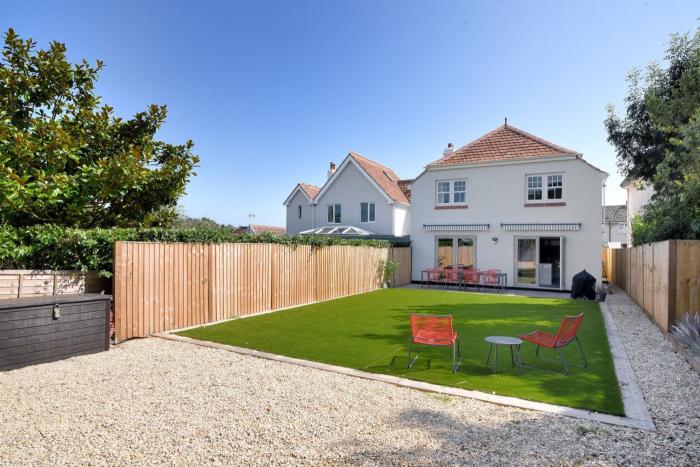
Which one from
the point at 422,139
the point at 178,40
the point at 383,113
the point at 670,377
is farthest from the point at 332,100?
the point at 670,377

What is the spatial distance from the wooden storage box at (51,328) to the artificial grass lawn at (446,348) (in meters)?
2.05

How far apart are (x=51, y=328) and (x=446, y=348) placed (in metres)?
7.44

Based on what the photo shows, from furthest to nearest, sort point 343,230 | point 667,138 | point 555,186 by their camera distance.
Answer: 1. point 343,230
2. point 555,186
3. point 667,138

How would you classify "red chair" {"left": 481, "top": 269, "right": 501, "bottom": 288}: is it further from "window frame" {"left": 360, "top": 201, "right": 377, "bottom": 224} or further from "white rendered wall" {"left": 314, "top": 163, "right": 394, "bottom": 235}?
"window frame" {"left": 360, "top": 201, "right": 377, "bottom": 224}

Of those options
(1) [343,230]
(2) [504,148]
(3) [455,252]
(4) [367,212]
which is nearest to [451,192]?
(3) [455,252]

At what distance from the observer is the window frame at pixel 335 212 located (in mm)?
31125

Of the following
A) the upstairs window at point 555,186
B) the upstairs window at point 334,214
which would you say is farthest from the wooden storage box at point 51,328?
the upstairs window at point 334,214

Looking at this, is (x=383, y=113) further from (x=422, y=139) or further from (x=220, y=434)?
(x=220, y=434)

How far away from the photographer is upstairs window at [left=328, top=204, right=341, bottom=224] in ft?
103

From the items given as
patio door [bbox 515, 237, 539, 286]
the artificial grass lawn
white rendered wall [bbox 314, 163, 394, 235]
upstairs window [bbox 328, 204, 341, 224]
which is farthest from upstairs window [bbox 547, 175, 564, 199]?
upstairs window [bbox 328, 204, 341, 224]

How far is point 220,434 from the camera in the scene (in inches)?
164

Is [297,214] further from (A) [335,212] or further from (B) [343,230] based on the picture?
(B) [343,230]

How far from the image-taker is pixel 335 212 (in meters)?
31.4

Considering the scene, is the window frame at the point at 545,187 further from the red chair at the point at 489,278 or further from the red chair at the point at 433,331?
the red chair at the point at 433,331
